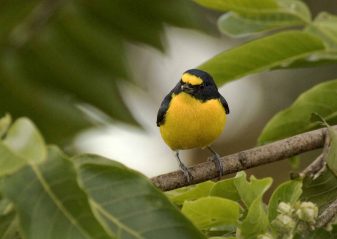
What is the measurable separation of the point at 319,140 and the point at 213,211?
0.69 metres

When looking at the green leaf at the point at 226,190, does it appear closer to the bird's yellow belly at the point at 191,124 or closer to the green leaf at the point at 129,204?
the green leaf at the point at 129,204

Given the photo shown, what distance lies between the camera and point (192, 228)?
144cm

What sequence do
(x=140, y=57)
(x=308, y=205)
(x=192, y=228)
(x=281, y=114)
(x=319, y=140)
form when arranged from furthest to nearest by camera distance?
(x=140, y=57) → (x=281, y=114) → (x=319, y=140) → (x=308, y=205) → (x=192, y=228)

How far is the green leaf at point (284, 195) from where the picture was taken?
70.1 inches

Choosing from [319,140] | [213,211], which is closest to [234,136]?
[319,140]

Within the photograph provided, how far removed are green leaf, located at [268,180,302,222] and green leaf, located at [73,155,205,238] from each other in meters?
0.38

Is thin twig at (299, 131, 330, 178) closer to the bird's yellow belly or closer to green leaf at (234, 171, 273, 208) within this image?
green leaf at (234, 171, 273, 208)

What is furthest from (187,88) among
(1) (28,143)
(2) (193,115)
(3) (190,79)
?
(1) (28,143)

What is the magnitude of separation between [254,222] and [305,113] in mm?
1020

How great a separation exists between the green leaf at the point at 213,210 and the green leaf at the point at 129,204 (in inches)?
8.2

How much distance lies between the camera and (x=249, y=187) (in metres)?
1.75

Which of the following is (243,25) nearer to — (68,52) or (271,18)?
(271,18)

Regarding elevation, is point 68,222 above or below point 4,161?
below

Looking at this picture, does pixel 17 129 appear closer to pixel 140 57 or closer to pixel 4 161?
pixel 4 161
